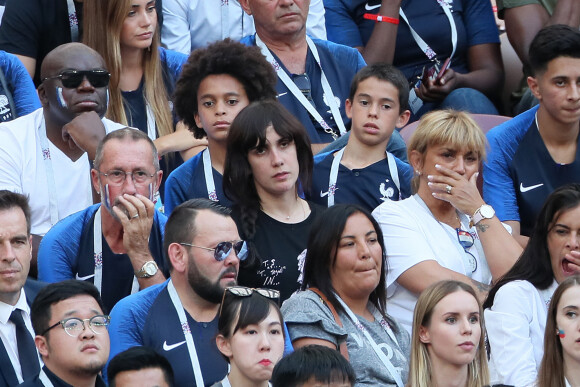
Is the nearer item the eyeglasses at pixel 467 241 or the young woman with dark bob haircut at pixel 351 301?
the young woman with dark bob haircut at pixel 351 301

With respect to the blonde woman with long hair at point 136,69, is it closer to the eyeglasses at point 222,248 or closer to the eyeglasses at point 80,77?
the eyeglasses at point 80,77

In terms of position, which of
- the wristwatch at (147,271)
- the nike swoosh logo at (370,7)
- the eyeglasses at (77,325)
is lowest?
the eyeglasses at (77,325)

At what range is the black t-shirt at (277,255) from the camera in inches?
226

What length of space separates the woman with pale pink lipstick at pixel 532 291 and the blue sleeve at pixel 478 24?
2665 mm

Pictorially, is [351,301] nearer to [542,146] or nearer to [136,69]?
[542,146]

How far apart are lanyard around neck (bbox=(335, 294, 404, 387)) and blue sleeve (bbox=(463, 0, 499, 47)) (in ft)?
10.5

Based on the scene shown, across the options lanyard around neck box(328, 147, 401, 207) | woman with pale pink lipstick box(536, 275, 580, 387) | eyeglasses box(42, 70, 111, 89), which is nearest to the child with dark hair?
woman with pale pink lipstick box(536, 275, 580, 387)

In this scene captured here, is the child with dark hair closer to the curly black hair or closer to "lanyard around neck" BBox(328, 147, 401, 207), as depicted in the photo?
"lanyard around neck" BBox(328, 147, 401, 207)

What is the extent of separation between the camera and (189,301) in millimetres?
5391

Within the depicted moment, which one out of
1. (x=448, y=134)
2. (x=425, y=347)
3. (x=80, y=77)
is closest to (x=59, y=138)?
(x=80, y=77)

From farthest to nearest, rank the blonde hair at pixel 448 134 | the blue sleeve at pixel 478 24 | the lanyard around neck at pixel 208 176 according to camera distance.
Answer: the blue sleeve at pixel 478 24, the lanyard around neck at pixel 208 176, the blonde hair at pixel 448 134

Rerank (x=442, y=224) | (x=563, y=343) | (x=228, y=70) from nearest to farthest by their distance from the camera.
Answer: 1. (x=563, y=343)
2. (x=442, y=224)
3. (x=228, y=70)

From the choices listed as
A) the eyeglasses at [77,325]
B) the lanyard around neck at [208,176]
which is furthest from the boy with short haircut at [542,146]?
the eyeglasses at [77,325]

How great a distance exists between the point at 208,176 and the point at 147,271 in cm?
79
